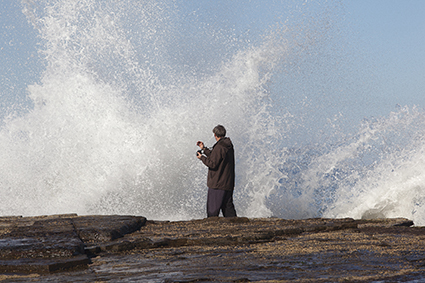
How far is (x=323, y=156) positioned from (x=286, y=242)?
8.54 metres

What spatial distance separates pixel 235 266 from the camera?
119 inches

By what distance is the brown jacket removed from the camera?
5.98 metres

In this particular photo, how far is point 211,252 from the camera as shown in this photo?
369 cm

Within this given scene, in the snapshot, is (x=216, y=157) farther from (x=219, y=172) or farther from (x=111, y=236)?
(x=111, y=236)

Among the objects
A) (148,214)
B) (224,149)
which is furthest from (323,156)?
(224,149)

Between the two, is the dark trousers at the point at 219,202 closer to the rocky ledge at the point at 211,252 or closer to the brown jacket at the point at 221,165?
the brown jacket at the point at 221,165

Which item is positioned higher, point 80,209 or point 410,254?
point 80,209

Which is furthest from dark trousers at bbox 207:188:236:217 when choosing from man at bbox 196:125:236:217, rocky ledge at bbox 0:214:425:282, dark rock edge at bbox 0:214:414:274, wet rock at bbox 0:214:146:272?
wet rock at bbox 0:214:146:272

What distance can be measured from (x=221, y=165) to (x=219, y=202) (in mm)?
538

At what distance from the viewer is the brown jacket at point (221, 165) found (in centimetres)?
598

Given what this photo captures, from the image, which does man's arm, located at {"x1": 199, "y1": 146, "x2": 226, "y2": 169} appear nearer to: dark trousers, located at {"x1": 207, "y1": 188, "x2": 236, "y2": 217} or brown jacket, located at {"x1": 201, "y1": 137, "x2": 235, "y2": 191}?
brown jacket, located at {"x1": 201, "y1": 137, "x2": 235, "y2": 191}

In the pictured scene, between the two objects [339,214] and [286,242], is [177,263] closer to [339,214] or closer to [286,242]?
[286,242]

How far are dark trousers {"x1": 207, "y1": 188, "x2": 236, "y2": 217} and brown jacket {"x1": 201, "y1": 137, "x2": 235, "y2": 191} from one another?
8cm

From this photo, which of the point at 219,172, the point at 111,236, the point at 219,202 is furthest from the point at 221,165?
the point at 111,236
